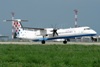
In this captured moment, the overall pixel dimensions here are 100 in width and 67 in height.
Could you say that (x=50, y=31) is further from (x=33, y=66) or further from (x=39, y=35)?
(x=33, y=66)

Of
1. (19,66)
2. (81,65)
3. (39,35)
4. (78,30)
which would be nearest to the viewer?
(19,66)

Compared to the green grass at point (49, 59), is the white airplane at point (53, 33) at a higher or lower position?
higher

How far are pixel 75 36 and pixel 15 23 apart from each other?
2010cm

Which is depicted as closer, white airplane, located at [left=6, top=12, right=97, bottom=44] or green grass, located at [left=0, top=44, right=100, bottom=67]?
green grass, located at [left=0, top=44, right=100, bottom=67]

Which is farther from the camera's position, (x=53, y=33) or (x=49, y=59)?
(x=53, y=33)

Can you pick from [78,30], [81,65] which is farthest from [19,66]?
[78,30]

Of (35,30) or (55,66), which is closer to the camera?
(55,66)

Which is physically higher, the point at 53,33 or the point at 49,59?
the point at 53,33

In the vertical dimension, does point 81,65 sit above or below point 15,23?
below

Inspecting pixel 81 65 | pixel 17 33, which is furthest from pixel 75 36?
pixel 81 65

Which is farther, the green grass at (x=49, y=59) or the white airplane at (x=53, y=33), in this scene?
the white airplane at (x=53, y=33)

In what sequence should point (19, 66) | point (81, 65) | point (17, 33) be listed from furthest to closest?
1. point (17, 33)
2. point (81, 65)
3. point (19, 66)

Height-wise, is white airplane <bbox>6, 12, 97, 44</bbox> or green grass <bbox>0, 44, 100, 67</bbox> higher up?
white airplane <bbox>6, 12, 97, 44</bbox>

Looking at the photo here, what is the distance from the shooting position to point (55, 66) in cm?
1703
